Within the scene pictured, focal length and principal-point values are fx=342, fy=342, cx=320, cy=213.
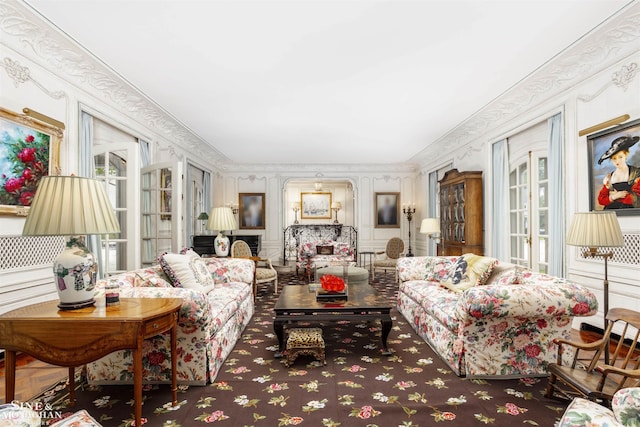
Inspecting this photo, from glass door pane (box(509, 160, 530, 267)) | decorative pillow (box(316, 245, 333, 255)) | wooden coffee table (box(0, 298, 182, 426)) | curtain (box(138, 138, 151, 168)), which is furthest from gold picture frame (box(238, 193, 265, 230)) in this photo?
wooden coffee table (box(0, 298, 182, 426))

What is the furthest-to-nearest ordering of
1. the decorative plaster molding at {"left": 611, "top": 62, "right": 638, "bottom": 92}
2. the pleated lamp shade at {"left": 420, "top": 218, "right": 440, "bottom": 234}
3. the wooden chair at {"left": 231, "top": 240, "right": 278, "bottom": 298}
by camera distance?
the pleated lamp shade at {"left": 420, "top": 218, "right": 440, "bottom": 234} → the wooden chair at {"left": 231, "top": 240, "right": 278, "bottom": 298} → the decorative plaster molding at {"left": 611, "top": 62, "right": 638, "bottom": 92}

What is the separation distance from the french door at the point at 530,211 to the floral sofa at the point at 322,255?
127 inches

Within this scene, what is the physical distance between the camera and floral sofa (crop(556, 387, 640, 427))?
3.57 feet

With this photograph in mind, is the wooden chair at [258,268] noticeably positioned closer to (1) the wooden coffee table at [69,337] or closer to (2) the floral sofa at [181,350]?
(2) the floral sofa at [181,350]

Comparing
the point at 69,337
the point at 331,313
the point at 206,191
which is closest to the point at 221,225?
the point at 331,313

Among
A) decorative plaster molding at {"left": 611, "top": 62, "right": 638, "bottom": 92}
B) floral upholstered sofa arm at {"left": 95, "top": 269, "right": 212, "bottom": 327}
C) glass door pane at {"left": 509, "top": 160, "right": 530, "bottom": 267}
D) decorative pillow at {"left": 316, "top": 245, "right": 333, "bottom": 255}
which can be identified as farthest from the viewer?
decorative pillow at {"left": 316, "top": 245, "right": 333, "bottom": 255}

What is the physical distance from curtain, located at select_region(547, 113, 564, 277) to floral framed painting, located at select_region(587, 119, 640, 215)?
44 centimetres

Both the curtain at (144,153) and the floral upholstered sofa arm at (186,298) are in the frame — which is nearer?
the floral upholstered sofa arm at (186,298)

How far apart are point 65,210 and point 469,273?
3400 millimetres

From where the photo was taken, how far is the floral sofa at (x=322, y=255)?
22.7ft

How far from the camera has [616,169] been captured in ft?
10.3

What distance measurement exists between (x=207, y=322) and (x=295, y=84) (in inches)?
107

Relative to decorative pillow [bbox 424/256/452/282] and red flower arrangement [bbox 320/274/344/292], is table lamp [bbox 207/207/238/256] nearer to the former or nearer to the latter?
red flower arrangement [bbox 320/274/344/292]

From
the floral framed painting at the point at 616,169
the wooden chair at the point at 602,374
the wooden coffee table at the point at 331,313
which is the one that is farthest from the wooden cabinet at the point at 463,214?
the wooden chair at the point at 602,374
